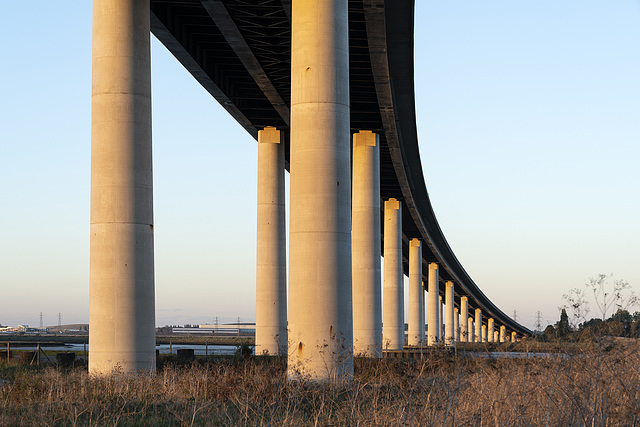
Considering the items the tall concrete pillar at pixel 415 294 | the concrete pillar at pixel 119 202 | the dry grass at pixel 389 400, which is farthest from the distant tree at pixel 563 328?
the tall concrete pillar at pixel 415 294

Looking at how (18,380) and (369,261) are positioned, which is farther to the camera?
(369,261)

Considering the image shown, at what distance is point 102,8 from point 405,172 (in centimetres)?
3255

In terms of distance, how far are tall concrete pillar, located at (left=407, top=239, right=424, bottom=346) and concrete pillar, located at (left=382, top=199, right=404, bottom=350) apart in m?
→ 14.8

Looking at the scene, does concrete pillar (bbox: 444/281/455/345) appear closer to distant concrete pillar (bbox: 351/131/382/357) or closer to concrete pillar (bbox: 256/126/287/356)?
distant concrete pillar (bbox: 351/131/382/357)

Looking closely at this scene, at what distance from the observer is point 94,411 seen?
13.2 metres

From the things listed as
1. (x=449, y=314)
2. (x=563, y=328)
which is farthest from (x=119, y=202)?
(x=449, y=314)

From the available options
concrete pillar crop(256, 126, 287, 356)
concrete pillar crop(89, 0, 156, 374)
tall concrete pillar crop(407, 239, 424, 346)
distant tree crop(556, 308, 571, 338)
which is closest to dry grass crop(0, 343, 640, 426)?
distant tree crop(556, 308, 571, 338)

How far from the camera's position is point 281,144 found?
4556 centimetres

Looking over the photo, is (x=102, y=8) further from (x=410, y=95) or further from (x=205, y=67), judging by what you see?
(x=410, y=95)

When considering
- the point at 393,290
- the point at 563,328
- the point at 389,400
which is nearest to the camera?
the point at 563,328

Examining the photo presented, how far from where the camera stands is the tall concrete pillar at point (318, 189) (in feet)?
68.6

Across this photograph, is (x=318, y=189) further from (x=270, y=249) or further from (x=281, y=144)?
(x=281, y=144)

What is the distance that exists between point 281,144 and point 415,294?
34821 millimetres

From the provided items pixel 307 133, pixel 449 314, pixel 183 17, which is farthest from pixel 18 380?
pixel 449 314
